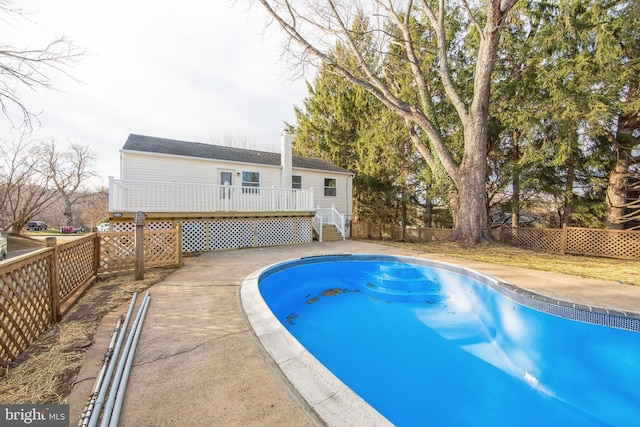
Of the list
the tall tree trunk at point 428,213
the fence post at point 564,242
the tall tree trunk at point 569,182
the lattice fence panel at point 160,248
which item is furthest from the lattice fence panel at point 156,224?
the tall tree trunk at point 569,182

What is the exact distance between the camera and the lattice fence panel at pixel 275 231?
10.5 meters

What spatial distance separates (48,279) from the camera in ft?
11.0

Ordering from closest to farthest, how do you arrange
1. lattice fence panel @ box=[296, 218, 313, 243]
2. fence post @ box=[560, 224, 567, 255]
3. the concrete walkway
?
the concrete walkway
fence post @ box=[560, 224, 567, 255]
lattice fence panel @ box=[296, 218, 313, 243]

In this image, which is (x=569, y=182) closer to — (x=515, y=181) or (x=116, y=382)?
(x=515, y=181)

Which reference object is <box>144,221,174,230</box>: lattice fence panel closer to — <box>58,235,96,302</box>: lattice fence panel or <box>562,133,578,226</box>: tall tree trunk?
<box>58,235,96,302</box>: lattice fence panel

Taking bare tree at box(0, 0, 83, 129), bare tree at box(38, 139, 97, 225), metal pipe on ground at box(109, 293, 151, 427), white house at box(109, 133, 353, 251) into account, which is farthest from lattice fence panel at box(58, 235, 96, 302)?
bare tree at box(38, 139, 97, 225)

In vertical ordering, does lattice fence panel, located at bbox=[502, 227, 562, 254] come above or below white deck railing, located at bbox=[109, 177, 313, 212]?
below

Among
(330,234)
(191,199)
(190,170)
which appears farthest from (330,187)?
(191,199)

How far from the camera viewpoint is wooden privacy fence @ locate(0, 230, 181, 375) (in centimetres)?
251

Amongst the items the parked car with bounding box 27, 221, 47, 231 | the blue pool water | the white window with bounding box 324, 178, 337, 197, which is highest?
the white window with bounding box 324, 178, 337, 197

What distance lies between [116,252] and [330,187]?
11.6m

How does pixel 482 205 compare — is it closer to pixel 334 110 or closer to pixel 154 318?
pixel 154 318

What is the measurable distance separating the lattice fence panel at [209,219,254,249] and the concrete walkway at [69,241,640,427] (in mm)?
4745

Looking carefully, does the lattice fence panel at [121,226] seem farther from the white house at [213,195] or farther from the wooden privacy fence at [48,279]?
the wooden privacy fence at [48,279]
